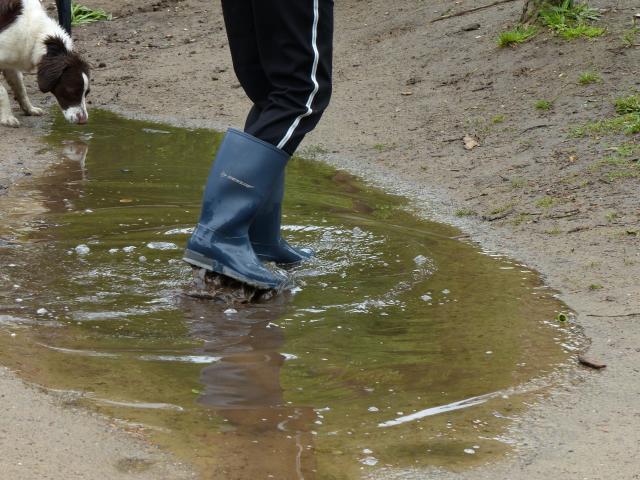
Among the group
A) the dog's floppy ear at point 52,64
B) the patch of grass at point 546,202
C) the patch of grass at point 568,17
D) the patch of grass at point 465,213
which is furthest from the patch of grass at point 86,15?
the patch of grass at point 546,202

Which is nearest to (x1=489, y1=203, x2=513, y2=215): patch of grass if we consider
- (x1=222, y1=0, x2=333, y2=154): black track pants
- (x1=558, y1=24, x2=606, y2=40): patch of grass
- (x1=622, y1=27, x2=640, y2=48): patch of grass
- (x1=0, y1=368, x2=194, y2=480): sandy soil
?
(x1=222, y1=0, x2=333, y2=154): black track pants

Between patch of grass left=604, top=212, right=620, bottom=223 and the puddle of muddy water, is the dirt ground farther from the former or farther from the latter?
the puddle of muddy water

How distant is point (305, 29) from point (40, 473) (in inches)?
75.8

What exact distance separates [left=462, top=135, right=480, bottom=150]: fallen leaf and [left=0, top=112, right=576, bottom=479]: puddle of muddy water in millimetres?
1209

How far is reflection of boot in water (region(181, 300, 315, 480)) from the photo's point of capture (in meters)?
2.48

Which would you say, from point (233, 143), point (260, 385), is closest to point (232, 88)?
point (233, 143)

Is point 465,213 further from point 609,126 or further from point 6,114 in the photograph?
point 6,114

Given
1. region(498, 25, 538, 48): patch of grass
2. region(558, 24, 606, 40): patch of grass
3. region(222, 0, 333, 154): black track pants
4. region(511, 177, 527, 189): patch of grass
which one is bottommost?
region(511, 177, 527, 189): patch of grass

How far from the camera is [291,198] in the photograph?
536cm

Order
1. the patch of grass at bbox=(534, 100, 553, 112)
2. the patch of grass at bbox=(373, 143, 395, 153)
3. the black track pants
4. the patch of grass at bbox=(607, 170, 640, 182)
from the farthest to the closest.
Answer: the patch of grass at bbox=(373, 143, 395, 153) < the patch of grass at bbox=(534, 100, 553, 112) < the patch of grass at bbox=(607, 170, 640, 182) < the black track pants

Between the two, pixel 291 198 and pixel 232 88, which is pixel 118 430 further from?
pixel 232 88

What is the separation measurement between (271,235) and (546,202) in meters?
1.63

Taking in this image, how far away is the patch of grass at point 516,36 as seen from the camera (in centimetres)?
748

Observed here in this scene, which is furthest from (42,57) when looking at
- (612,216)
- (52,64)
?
(612,216)
